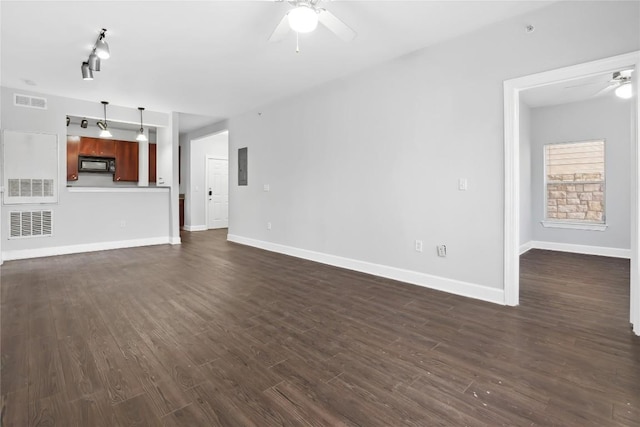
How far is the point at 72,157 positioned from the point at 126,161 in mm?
1035

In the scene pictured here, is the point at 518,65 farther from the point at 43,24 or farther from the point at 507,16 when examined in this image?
the point at 43,24

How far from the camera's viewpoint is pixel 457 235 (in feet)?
Answer: 11.3

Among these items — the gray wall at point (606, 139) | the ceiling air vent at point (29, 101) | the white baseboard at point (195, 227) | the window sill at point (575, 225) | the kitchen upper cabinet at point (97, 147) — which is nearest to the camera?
the ceiling air vent at point (29, 101)

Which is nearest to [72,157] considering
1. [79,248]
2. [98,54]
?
[79,248]

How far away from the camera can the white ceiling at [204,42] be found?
9.32ft

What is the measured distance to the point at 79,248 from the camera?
18.8ft

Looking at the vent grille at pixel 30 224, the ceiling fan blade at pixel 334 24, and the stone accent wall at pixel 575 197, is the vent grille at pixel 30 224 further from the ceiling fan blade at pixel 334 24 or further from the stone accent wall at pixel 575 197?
the stone accent wall at pixel 575 197

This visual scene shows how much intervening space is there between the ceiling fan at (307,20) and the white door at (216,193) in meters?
6.95

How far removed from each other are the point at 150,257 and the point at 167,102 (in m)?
2.83

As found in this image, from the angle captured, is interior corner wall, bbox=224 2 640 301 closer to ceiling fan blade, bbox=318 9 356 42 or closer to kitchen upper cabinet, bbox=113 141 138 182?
ceiling fan blade, bbox=318 9 356 42

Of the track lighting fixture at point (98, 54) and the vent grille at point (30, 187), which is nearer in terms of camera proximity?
the track lighting fixture at point (98, 54)

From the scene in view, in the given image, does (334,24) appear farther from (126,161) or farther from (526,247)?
(126,161)

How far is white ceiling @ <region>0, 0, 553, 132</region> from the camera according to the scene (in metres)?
2.84

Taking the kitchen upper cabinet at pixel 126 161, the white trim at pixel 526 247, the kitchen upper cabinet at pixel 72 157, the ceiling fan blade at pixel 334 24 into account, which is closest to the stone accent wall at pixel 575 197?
the white trim at pixel 526 247
